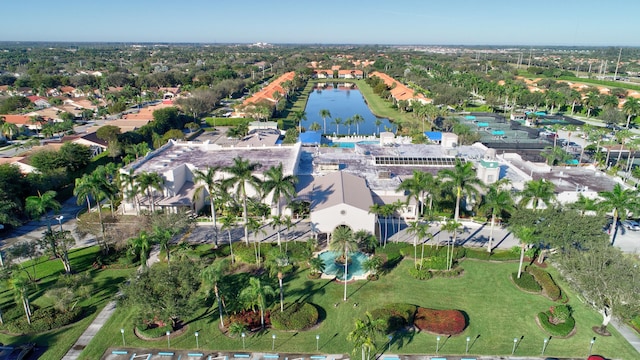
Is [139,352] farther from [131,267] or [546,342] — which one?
[546,342]

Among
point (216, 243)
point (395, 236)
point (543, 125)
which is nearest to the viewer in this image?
point (216, 243)

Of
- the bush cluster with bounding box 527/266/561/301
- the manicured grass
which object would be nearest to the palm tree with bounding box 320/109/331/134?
the manicured grass

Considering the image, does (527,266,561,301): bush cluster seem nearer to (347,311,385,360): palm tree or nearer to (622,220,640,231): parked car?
(347,311,385,360): palm tree

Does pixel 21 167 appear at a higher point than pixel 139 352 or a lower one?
higher

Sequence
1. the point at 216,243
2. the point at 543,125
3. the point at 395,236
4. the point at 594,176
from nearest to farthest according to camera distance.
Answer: the point at 216,243
the point at 395,236
the point at 594,176
the point at 543,125

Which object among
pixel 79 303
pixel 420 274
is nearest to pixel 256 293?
pixel 420 274

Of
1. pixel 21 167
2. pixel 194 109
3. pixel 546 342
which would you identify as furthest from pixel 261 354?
pixel 194 109

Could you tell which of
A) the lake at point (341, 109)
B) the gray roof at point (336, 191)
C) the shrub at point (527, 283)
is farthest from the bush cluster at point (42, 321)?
the lake at point (341, 109)
